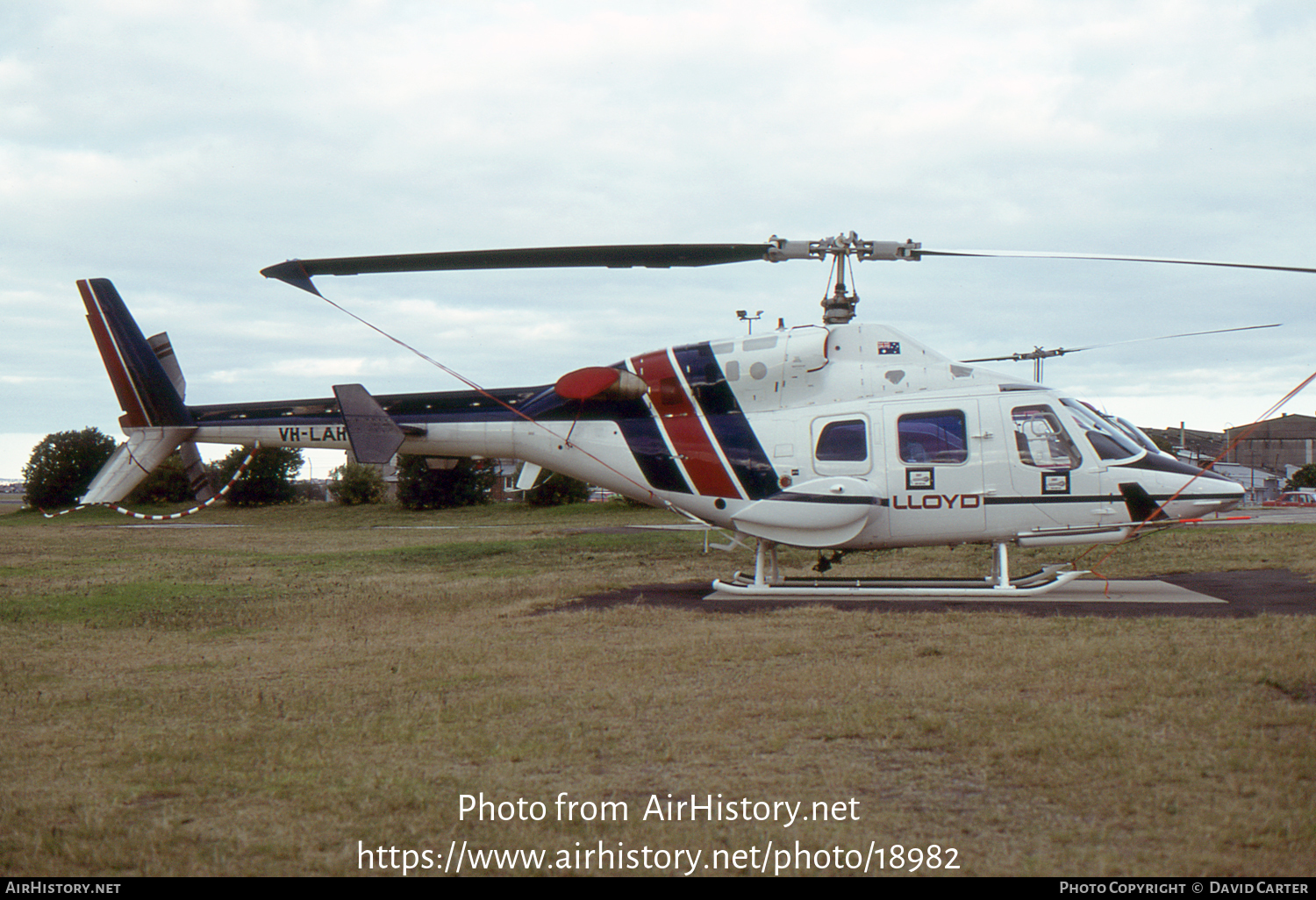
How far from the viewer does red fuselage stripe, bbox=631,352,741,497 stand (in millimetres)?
12281

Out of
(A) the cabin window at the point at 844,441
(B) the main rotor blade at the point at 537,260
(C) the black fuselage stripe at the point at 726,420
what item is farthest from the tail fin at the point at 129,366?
(A) the cabin window at the point at 844,441

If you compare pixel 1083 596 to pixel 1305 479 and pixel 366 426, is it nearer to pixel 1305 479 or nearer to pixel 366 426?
pixel 366 426

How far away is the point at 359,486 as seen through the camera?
53094 mm

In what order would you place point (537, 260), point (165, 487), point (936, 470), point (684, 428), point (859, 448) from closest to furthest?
point (537, 260) < point (936, 470) < point (859, 448) < point (684, 428) < point (165, 487)

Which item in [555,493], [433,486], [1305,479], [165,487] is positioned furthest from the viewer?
[1305,479]

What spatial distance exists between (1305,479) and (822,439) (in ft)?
240

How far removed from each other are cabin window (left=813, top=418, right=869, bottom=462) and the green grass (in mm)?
Result: 2519

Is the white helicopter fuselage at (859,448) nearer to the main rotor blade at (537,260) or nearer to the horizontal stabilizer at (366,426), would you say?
the horizontal stabilizer at (366,426)

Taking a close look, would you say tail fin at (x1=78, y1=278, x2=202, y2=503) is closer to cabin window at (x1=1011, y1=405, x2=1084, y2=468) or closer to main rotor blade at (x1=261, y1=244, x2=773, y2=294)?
main rotor blade at (x1=261, y1=244, x2=773, y2=294)

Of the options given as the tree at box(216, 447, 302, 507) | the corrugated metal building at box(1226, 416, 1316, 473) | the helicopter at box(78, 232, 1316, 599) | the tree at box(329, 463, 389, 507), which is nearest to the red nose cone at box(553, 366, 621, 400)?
the helicopter at box(78, 232, 1316, 599)

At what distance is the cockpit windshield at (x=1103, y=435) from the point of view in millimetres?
11414

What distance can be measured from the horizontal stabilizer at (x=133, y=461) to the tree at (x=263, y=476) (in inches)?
1591

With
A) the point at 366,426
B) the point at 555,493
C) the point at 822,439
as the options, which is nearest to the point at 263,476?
the point at 555,493

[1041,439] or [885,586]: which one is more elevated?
[1041,439]
